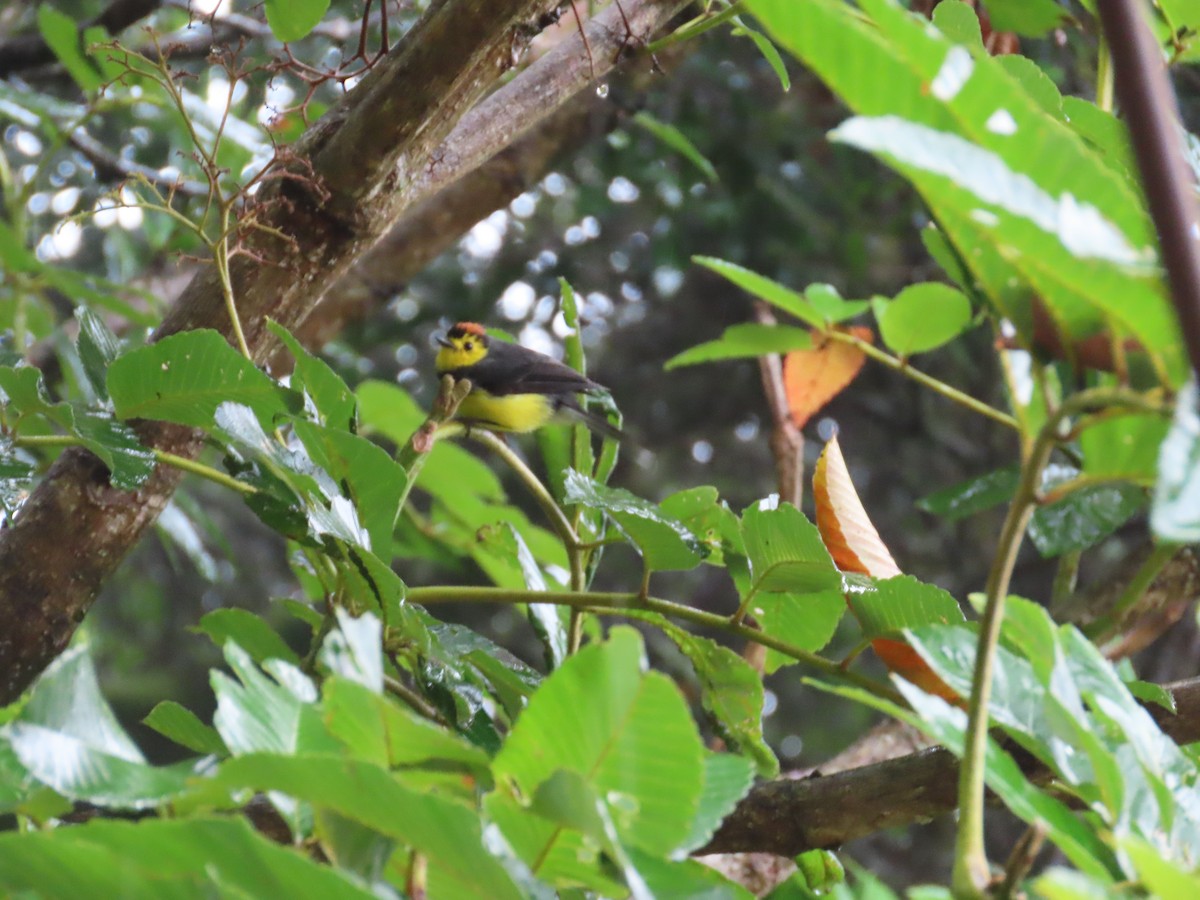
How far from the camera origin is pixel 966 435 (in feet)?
13.7

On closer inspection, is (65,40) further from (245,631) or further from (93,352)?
(245,631)

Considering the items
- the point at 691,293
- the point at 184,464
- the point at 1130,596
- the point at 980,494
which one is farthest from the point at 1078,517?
the point at 691,293

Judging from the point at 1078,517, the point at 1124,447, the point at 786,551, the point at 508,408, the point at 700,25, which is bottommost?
the point at 508,408

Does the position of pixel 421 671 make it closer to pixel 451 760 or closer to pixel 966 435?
pixel 451 760

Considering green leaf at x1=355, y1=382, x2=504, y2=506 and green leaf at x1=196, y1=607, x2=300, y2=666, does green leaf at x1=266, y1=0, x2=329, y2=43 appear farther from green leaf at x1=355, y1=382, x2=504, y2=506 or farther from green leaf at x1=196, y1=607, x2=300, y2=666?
green leaf at x1=355, y1=382, x2=504, y2=506

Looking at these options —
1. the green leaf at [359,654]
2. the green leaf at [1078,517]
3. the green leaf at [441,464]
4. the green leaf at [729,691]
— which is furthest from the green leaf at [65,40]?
the green leaf at [359,654]

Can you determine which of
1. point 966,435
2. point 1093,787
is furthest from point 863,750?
point 966,435

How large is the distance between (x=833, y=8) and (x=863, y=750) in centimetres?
130

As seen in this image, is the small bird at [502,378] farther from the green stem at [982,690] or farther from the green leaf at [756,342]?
the green stem at [982,690]

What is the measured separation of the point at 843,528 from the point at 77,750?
2.18ft

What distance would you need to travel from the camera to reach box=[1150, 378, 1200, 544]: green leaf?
1.50 ft

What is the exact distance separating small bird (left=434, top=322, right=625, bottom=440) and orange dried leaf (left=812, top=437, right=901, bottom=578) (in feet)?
5.27

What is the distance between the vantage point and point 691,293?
4352mm

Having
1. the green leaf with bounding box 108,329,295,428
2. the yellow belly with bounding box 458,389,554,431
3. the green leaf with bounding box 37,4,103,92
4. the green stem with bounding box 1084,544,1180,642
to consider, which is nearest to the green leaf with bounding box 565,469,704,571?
the green leaf with bounding box 108,329,295,428
